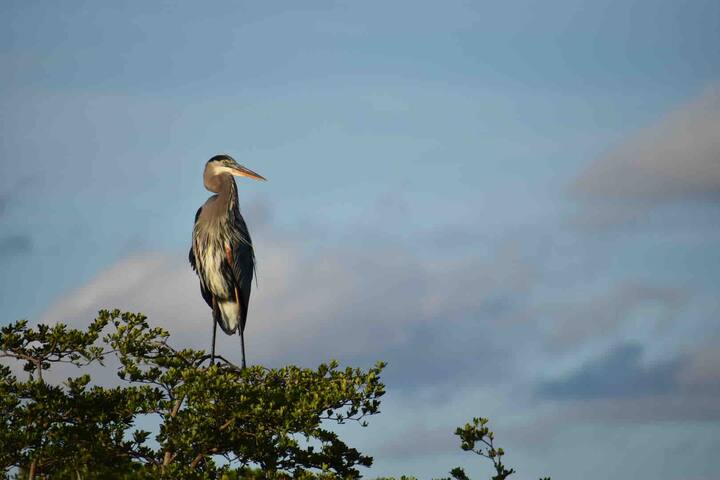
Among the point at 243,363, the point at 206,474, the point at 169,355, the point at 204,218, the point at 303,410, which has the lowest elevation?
the point at 206,474

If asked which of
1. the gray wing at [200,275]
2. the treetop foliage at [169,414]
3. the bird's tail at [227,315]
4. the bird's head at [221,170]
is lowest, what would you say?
the treetop foliage at [169,414]

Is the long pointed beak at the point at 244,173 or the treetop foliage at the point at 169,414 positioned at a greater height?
the long pointed beak at the point at 244,173

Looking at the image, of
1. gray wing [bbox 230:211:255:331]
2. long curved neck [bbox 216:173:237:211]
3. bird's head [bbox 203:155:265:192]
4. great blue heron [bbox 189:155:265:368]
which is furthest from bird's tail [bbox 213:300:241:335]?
bird's head [bbox 203:155:265:192]

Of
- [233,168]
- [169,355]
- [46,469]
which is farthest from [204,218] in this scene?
[46,469]

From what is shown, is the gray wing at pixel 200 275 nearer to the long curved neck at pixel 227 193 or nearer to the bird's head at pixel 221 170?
the long curved neck at pixel 227 193

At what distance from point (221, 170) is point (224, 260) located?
2646 millimetres

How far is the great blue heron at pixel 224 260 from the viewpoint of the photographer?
66.4ft

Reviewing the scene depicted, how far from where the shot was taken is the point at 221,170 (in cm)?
2209

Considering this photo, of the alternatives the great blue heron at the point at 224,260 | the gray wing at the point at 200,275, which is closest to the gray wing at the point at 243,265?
the great blue heron at the point at 224,260

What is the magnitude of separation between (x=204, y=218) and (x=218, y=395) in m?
8.25

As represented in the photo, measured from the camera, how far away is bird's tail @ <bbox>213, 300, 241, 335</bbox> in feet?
66.6

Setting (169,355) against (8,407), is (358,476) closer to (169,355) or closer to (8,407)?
(169,355)

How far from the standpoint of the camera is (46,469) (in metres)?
13.7

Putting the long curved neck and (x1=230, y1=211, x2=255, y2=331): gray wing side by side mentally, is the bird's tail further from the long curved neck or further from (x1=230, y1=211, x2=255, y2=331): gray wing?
the long curved neck
